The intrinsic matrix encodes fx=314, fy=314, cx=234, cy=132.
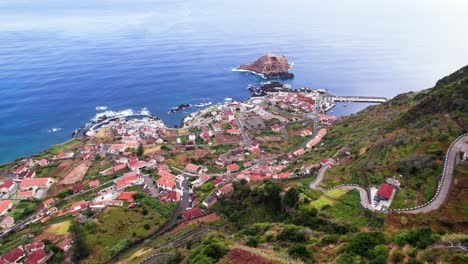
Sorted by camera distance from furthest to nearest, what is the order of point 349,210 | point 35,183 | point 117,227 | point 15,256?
1. point 35,183
2. point 117,227
3. point 15,256
4. point 349,210

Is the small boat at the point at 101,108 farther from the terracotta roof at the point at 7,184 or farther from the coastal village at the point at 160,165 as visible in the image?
the terracotta roof at the point at 7,184

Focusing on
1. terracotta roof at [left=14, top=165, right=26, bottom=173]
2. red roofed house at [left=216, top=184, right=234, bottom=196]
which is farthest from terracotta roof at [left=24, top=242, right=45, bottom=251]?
terracotta roof at [left=14, top=165, right=26, bottom=173]

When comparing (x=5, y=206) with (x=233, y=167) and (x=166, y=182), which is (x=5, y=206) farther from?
(x=233, y=167)

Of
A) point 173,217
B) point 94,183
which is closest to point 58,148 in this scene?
point 94,183

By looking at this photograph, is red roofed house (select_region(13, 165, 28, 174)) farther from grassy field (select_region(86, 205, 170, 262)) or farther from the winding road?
the winding road

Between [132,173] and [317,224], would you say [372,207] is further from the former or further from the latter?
[132,173]

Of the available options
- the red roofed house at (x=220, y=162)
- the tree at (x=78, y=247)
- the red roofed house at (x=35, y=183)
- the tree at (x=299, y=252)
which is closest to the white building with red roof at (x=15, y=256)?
the tree at (x=78, y=247)
